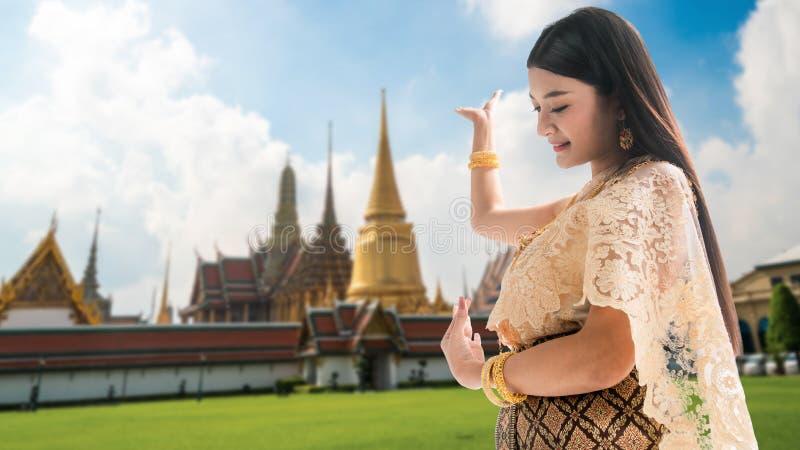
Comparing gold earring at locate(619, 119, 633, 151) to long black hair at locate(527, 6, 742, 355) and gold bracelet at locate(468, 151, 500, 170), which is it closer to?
long black hair at locate(527, 6, 742, 355)

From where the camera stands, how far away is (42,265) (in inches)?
920

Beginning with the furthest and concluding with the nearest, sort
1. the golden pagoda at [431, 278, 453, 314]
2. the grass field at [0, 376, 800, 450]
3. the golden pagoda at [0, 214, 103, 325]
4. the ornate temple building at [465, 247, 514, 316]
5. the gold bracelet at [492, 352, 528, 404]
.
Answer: the ornate temple building at [465, 247, 514, 316]
the golden pagoda at [431, 278, 453, 314]
the golden pagoda at [0, 214, 103, 325]
the grass field at [0, 376, 800, 450]
the gold bracelet at [492, 352, 528, 404]

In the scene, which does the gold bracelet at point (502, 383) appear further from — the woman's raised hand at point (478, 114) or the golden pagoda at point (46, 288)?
the golden pagoda at point (46, 288)

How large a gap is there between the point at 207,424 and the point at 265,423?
113 centimetres

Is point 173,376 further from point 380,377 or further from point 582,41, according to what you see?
point 582,41

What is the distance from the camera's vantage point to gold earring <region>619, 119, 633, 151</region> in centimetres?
120

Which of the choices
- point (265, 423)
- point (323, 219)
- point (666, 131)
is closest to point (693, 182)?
point (666, 131)

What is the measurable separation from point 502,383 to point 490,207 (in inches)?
27.9

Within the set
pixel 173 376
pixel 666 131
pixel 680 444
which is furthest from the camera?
pixel 173 376

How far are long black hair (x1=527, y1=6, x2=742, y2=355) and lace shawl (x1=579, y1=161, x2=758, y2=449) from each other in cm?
15

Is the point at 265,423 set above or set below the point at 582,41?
below

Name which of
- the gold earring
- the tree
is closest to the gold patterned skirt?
the gold earring

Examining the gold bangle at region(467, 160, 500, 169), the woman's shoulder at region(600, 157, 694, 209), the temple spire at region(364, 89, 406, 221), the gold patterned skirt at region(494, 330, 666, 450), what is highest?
the temple spire at region(364, 89, 406, 221)

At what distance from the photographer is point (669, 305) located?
104 centimetres
